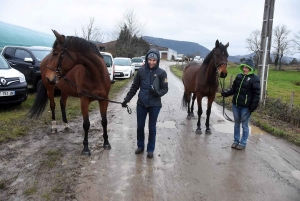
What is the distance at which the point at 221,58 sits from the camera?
16.4 ft

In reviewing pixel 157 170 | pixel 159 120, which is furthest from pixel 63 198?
pixel 159 120

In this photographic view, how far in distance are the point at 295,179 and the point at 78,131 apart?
4.23m

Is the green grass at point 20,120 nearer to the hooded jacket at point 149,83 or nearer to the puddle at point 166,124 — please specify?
the puddle at point 166,124

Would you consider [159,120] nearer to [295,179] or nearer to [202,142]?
[202,142]

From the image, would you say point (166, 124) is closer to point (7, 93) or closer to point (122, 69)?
point (7, 93)

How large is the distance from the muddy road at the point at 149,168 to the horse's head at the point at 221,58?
1.48 metres

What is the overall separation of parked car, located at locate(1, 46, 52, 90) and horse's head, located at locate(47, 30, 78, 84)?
5264 mm

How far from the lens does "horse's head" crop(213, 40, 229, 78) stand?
4.92 meters

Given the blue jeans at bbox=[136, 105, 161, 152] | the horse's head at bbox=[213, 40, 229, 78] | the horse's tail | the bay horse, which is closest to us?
the bay horse

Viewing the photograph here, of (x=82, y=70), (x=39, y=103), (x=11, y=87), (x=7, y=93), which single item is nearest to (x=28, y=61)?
(x=11, y=87)

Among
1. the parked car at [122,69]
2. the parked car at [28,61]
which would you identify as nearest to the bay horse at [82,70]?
the parked car at [28,61]

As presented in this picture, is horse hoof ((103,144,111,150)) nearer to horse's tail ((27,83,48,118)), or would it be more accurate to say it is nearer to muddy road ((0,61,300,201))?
muddy road ((0,61,300,201))

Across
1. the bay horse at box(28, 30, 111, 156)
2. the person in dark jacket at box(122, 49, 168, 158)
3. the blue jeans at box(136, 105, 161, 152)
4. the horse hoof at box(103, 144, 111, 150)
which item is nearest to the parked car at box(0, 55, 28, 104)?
the bay horse at box(28, 30, 111, 156)

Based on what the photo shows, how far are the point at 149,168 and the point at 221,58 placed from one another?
2754 mm
